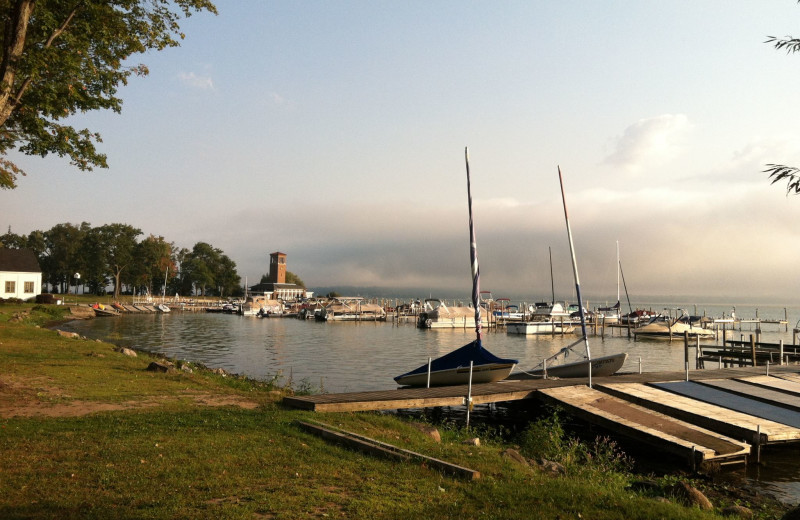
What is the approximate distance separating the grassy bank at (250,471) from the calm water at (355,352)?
742cm

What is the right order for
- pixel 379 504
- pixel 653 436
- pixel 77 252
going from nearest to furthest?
1. pixel 379 504
2. pixel 653 436
3. pixel 77 252

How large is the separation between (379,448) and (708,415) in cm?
1143

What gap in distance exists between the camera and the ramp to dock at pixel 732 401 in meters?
16.7

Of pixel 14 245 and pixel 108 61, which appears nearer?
pixel 108 61

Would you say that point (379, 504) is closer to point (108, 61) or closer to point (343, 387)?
point (108, 61)

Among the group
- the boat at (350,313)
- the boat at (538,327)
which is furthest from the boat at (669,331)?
the boat at (350,313)

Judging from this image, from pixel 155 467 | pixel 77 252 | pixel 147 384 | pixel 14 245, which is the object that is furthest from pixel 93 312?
pixel 155 467

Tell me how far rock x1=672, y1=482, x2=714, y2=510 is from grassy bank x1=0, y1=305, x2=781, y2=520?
0.83ft

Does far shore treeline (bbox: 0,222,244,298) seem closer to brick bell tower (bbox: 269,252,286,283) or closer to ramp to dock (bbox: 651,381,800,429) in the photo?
brick bell tower (bbox: 269,252,286,283)

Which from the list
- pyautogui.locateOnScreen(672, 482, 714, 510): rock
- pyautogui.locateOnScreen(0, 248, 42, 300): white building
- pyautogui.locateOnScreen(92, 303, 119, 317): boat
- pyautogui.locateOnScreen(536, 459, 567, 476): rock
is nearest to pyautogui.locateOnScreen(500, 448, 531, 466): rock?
pyautogui.locateOnScreen(536, 459, 567, 476): rock

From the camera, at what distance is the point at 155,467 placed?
8742 mm

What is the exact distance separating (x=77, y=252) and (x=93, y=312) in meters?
46.7

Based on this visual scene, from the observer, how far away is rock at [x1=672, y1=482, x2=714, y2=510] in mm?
9750

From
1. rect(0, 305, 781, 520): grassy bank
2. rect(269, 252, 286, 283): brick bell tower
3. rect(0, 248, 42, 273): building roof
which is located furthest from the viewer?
rect(269, 252, 286, 283): brick bell tower
